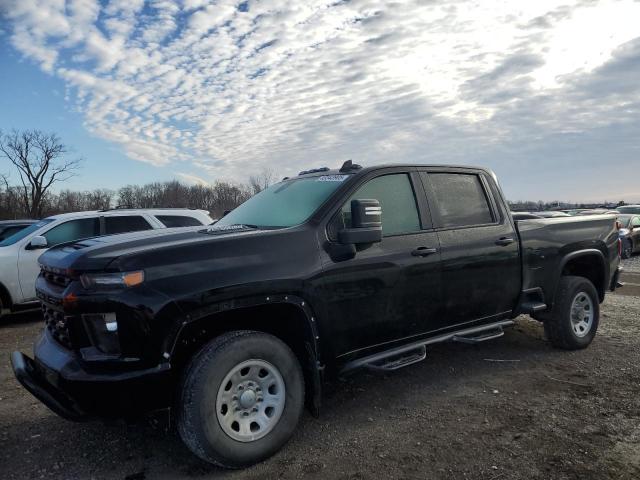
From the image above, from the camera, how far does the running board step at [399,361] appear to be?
3.67m

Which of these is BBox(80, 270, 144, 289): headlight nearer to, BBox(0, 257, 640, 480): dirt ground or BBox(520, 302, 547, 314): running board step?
BBox(0, 257, 640, 480): dirt ground

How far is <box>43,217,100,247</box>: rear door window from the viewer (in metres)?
8.11

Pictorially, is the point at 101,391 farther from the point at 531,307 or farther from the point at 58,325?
the point at 531,307

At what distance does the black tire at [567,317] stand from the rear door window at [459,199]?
134 cm

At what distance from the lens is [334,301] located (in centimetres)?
350

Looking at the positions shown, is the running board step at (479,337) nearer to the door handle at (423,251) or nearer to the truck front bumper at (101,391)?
the door handle at (423,251)

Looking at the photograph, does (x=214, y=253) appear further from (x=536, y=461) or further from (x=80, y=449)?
(x=536, y=461)

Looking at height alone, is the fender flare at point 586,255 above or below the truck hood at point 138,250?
below

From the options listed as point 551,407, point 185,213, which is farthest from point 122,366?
point 185,213

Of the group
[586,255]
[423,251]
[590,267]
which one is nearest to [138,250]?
[423,251]

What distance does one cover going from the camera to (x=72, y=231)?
8.17m

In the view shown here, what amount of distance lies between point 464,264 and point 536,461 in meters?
1.71

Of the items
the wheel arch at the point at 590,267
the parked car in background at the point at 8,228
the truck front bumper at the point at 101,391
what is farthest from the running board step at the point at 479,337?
the parked car in background at the point at 8,228

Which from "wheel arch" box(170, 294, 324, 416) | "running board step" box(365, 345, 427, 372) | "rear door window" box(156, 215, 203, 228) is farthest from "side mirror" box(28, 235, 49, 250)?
"running board step" box(365, 345, 427, 372)
